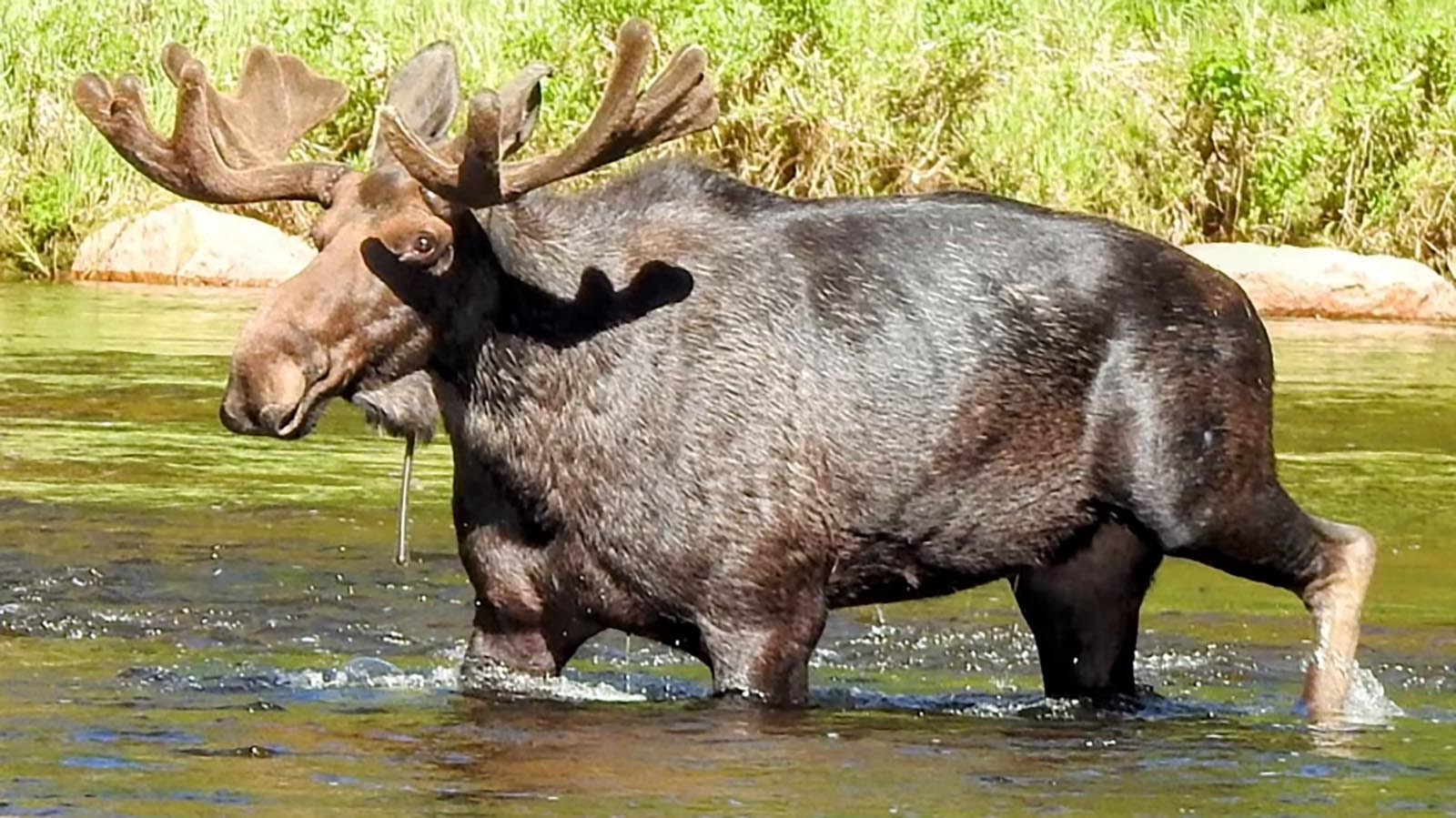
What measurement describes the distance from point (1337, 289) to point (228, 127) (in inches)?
560

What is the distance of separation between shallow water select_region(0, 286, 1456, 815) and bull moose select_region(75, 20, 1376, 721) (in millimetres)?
403

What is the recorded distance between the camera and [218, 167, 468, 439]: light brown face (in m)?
8.62

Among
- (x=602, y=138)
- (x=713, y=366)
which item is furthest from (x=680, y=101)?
(x=713, y=366)

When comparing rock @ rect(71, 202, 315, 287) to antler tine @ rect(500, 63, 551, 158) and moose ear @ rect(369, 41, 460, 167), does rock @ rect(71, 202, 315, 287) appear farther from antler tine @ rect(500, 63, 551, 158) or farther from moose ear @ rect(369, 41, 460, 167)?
antler tine @ rect(500, 63, 551, 158)

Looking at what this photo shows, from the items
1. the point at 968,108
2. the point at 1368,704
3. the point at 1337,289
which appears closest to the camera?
the point at 1368,704

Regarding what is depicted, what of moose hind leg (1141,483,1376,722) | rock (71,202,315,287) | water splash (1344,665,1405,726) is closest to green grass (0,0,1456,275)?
rock (71,202,315,287)

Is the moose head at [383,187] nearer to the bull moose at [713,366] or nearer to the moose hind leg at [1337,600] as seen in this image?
the bull moose at [713,366]

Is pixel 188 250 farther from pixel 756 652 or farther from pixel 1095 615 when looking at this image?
pixel 756 652

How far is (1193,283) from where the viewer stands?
9.73 metres

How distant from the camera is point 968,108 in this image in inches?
953

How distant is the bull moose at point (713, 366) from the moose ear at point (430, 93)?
0.04ft

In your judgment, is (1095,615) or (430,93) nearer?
(430,93)

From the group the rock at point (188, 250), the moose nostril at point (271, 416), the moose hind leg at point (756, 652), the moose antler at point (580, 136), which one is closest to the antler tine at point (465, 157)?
the moose antler at point (580, 136)

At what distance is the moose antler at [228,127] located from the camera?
9125mm
